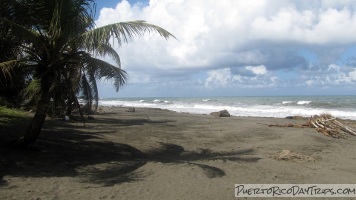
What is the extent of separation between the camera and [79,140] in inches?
453

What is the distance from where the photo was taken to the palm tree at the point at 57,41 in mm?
8195

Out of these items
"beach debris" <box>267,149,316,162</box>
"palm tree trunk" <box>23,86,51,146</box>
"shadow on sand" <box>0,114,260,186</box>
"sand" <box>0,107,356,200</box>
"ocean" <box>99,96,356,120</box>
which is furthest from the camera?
"ocean" <box>99,96,356,120</box>

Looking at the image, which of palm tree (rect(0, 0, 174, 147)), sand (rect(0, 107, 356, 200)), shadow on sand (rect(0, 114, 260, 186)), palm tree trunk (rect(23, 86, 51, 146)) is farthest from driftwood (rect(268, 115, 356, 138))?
palm tree trunk (rect(23, 86, 51, 146))

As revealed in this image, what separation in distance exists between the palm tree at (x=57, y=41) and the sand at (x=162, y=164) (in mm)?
1620

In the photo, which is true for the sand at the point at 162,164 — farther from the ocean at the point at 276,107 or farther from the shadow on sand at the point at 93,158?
the ocean at the point at 276,107

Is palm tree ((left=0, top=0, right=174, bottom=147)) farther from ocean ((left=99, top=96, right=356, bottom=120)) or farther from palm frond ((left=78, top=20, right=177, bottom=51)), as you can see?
ocean ((left=99, top=96, right=356, bottom=120))

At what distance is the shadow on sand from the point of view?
24.1ft

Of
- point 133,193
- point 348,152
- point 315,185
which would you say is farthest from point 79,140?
point 348,152

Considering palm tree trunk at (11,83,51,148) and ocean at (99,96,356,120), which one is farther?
ocean at (99,96,356,120)

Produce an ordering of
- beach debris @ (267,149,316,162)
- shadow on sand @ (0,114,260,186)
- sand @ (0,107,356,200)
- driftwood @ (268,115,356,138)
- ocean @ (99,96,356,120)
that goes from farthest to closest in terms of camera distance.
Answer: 1. ocean @ (99,96,356,120)
2. driftwood @ (268,115,356,138)
3. beach debris @ (267,149,316,162)
4. shadow on sand @ (0,114,260,186)
5. sand @ (0,107,356,200)

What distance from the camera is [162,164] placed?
8602mm

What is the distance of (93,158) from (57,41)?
3150 millimetres

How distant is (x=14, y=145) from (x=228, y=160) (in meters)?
5.67

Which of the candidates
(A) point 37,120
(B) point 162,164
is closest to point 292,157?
(B) point 162,164
